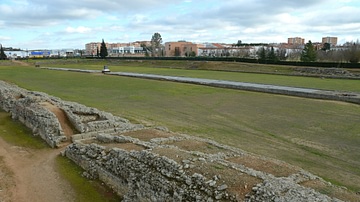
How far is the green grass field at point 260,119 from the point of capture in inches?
534

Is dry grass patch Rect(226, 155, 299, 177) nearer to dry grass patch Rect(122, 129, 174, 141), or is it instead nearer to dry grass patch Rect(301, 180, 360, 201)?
dry grass patch Rect(301, 180, 360, 201)

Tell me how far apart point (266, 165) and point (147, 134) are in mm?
5713

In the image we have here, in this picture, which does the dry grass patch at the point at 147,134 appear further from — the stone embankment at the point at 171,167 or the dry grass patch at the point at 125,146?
the dry grass patch at the point at 125,146

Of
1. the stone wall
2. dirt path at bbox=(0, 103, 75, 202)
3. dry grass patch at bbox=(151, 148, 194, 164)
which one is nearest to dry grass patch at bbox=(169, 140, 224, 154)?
dry grass patch at bbox=(151, 148, 194, 164)

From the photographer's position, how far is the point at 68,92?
33.2m

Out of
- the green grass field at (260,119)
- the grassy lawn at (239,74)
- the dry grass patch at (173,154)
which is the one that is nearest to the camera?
the dry grass patch at (173,154)

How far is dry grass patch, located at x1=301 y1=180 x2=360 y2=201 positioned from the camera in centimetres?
770

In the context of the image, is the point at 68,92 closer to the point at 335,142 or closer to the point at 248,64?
the point at 335,142

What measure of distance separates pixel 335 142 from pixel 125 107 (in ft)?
48.2

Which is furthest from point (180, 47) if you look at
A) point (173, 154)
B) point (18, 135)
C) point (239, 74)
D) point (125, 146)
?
point (173, 154)

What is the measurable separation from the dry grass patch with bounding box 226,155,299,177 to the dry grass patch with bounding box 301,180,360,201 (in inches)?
26.0

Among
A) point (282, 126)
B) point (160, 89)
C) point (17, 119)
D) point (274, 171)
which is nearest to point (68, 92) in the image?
point (160, 89)

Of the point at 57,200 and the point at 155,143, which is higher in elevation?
the point at 155,143

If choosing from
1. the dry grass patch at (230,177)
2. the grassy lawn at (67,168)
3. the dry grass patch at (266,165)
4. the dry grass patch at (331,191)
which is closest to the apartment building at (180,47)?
the grassy lawn at (67,168)
